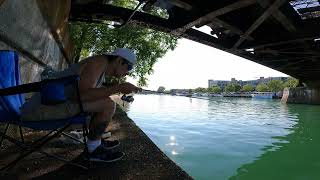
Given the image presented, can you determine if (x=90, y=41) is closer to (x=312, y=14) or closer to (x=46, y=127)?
(x=312, y=14)

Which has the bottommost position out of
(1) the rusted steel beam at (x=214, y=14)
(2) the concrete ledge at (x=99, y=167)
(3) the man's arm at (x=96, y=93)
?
(2) the concrete ledge at (x=99, y=167)

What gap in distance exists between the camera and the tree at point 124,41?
2077cm

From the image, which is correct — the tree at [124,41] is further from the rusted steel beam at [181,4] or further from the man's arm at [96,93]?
the man's arm at [96,93]

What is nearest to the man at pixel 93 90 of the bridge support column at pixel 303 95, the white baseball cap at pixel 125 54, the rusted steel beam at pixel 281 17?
the white baseball cap at pixel 125 54

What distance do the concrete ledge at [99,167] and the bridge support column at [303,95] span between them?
41.4m

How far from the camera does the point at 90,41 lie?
2222 centimetres

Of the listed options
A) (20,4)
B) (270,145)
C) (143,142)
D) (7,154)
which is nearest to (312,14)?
(270,145)

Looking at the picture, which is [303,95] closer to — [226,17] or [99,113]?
[226,17]

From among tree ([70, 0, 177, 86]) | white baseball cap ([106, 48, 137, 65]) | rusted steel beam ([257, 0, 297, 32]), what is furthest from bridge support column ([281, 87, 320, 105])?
white baseball cap ([106, 48, 137, 65])

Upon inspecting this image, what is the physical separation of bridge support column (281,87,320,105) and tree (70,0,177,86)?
79.8 feet

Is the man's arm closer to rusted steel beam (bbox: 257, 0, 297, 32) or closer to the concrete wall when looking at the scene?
the concrete wall

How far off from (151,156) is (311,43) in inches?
468

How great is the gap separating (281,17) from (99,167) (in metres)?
7.60

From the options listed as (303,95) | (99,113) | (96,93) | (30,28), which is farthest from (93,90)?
(303,95)
